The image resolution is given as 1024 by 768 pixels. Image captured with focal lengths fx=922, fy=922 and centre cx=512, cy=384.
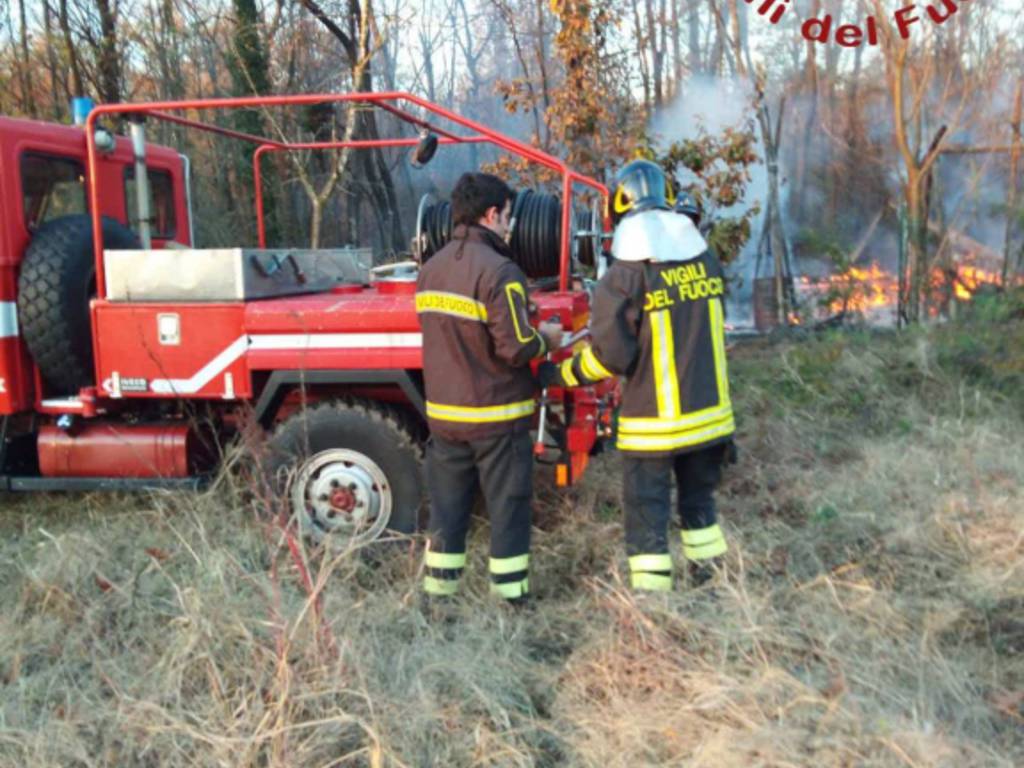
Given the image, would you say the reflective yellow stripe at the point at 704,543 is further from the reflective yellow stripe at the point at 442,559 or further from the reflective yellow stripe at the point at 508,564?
the reflective yellow stripe at the point at 442,559

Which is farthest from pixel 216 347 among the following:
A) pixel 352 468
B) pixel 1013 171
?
pixel 1013 171

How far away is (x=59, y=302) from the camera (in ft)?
14.9

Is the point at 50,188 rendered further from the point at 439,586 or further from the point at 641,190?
the point at 641,190

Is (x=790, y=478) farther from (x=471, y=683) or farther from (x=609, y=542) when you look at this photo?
(x=471, y=683)

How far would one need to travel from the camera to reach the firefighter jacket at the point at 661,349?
344 centimetres

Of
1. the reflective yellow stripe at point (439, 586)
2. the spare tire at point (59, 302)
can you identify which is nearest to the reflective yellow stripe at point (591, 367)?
the reflective yellow stripe at point (439, 586)

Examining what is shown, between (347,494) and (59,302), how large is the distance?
5.73 ft

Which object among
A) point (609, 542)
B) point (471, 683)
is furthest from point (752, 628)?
point (609, 542)

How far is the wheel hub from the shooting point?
14.1 ft

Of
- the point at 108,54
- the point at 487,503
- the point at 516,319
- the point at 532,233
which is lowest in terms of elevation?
the point at 487,503

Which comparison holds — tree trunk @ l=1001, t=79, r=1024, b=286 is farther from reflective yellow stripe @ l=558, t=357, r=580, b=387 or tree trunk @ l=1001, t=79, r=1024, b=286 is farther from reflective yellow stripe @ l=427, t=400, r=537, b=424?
reflective yellow stripe @ l=427, t=400, r=537, b=424

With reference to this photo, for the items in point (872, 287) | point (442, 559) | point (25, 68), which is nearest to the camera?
point (442, 559)

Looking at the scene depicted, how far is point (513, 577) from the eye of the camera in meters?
3.67

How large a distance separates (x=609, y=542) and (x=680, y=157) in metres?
5.57
